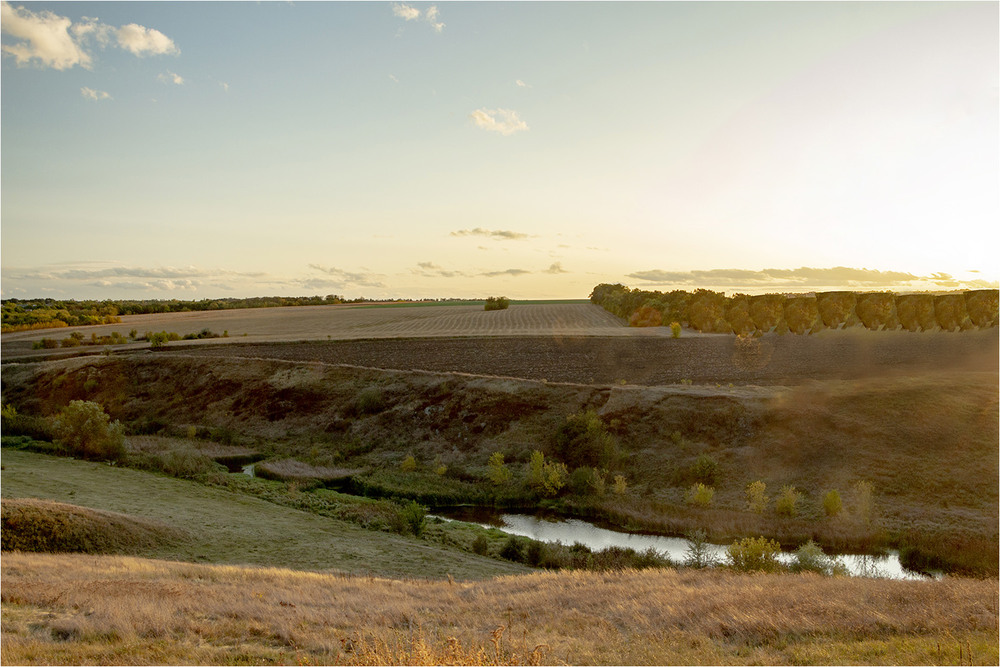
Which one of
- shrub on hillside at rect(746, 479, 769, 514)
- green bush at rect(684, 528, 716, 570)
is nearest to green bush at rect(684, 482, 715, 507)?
shrub on hillside at rect(746, 479, 769, 514)

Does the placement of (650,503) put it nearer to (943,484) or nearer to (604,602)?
(943,484)

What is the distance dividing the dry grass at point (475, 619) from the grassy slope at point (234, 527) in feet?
20.7

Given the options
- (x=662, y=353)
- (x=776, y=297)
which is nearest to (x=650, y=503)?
(x=662, y=353)

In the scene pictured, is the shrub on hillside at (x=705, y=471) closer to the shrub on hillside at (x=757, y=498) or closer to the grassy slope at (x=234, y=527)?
the shrub on hillside at (x=757, y=498)

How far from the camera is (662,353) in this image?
75.2m

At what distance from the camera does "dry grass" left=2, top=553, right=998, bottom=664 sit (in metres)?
11.8

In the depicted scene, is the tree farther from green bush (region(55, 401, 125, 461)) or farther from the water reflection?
green bush (region(55, 401, 125, 461))

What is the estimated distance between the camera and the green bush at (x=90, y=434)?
157ft

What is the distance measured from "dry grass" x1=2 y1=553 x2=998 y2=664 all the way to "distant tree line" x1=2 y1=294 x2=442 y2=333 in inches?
4299

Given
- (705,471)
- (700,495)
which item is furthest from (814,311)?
(700,495)

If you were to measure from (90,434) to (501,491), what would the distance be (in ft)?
117

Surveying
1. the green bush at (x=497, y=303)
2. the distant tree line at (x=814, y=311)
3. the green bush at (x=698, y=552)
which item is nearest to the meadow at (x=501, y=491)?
the green bush at (x=698, y=552)

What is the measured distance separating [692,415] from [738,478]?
7.22 metres

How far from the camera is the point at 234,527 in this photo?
3206 cm
